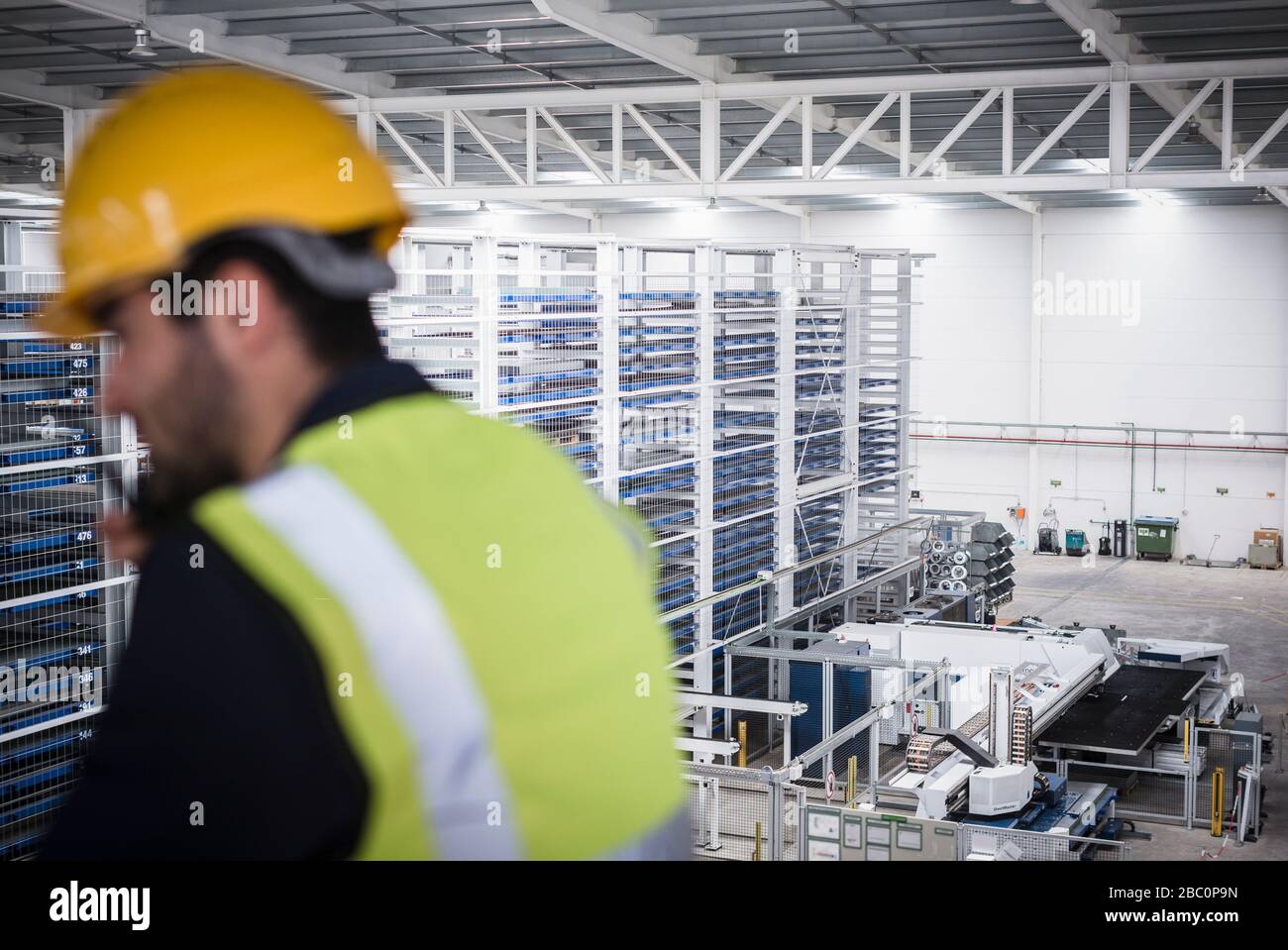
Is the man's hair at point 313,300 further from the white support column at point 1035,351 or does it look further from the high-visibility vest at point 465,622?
the white support column at point 1035,351

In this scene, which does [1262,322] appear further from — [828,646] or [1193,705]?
[828,646]

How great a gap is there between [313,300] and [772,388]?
12895 mm

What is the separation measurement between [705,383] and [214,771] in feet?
37.8

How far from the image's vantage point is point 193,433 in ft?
2.93

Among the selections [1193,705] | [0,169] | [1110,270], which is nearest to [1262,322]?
[1110,270]

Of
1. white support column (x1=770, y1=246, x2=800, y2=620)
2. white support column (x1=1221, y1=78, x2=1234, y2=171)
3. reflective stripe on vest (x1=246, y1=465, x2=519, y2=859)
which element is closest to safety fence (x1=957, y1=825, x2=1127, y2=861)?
white support column (x1=770, y1=246, x2=800, y2=620)

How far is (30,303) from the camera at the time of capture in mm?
6184

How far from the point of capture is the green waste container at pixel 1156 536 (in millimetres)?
23781

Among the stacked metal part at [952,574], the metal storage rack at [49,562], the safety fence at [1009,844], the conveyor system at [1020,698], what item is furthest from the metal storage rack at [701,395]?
the safety fence at [1009,844]

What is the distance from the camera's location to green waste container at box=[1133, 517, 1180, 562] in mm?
23781

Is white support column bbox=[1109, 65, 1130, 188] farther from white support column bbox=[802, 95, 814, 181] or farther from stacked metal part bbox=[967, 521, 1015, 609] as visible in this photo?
stacked metal part bbox=[967, 521, 1015, 609]

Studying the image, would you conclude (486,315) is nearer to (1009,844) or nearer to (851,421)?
(1009,844)

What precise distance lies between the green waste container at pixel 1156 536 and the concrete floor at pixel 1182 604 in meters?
0.23
